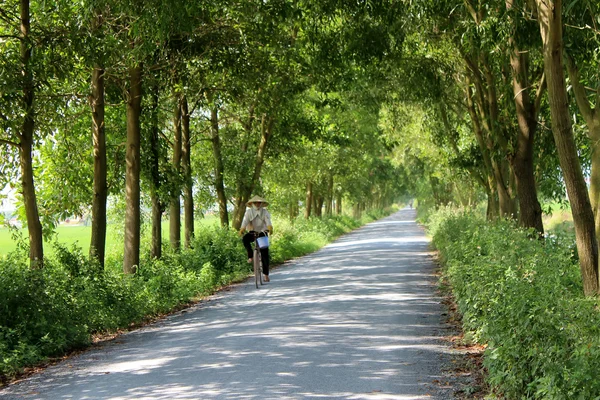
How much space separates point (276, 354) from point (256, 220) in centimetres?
861

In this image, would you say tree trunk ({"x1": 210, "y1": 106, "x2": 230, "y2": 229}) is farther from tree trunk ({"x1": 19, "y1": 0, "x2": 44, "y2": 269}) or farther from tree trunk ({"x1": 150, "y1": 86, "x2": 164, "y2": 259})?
tree trunk ({"x1": 19, "y1": 0, "x2": 44, "y2": 269})

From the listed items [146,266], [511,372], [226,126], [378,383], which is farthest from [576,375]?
[226,126]

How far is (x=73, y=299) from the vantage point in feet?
34.3

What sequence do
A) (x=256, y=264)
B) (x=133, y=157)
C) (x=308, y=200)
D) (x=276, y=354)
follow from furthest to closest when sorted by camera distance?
1. (x=308, y=200)
2. (x=256, y=264)
3. (x=133, y=157)
4. (x=276, y=354)

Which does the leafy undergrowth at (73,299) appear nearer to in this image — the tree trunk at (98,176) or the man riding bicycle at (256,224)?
the tree trunk at (98,176)

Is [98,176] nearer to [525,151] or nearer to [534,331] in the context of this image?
[525,151]

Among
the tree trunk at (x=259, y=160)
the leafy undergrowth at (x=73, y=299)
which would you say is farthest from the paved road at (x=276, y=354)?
the tree trunk at (x=259, y=160)

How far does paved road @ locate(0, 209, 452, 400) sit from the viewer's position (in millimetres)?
7066

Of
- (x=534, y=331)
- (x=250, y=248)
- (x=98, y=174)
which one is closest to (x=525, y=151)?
(x=250, y=248)

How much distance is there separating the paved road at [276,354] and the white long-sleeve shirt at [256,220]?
2.47 metres

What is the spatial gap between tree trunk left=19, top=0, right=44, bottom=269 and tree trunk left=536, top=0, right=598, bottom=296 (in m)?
7.16

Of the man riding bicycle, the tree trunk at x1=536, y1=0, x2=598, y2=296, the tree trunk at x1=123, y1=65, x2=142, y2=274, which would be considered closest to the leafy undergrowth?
the tree trunk at x1=123, y1=65, x2=142, y2=274

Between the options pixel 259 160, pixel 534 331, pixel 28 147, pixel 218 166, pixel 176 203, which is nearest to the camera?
pixel 534 331

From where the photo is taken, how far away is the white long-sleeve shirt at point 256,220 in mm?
17047
